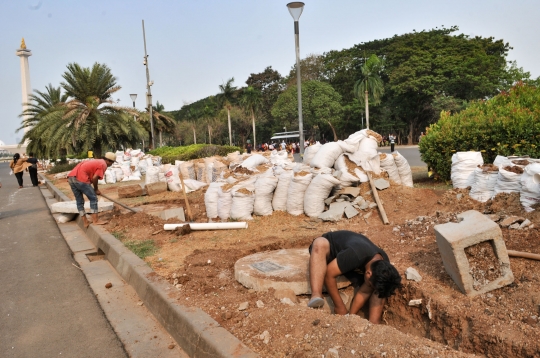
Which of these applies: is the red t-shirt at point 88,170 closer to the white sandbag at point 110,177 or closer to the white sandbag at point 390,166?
the white sandbag at point 390,166

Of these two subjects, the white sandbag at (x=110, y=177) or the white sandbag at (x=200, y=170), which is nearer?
the white sandbag at (x=200, y=170)

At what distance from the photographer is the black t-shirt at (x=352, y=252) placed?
3783 millimetres

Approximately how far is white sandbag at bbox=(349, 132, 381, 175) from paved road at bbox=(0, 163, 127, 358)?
5074 millimetres

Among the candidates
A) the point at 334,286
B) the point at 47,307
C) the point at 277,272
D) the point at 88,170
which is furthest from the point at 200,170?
the point at 334,286

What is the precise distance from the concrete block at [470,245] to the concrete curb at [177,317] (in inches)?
72.7

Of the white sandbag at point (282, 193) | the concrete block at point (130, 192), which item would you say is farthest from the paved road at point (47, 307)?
the concrete block at point (130, 192)

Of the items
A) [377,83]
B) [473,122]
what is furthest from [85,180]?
[377,83]

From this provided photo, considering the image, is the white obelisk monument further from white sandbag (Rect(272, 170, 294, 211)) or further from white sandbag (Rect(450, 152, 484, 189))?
white sandbag (Rect(450, 152, 484, 189))

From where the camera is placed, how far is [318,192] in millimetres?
7117

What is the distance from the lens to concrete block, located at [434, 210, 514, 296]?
3.50m

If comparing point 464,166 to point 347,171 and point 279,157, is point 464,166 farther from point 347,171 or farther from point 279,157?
point 279,157

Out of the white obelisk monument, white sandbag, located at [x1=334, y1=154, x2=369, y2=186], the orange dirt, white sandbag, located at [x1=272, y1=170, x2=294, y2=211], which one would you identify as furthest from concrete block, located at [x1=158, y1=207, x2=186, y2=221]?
the white obelisk monument

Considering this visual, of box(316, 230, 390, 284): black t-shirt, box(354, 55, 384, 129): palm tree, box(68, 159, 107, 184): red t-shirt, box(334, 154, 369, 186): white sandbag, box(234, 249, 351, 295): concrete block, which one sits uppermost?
box(354, 55, 384, 129): palm tree

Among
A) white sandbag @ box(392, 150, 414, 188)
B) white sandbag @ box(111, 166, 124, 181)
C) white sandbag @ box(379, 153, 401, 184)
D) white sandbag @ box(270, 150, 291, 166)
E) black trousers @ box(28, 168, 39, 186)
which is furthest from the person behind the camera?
black trousers @ box(28, 168, 39, 186)
